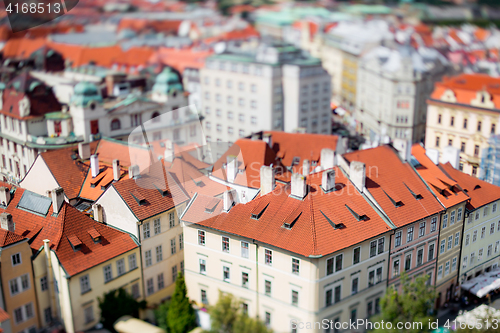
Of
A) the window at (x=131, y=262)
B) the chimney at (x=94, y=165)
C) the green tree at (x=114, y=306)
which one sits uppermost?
the chimney at (x=94, y=165)

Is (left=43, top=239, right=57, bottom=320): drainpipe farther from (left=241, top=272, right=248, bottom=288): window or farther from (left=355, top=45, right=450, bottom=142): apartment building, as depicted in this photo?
(left=355, top=45, right=450, bottom=142): apartment building

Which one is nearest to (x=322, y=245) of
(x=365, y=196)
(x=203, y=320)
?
(x=365, y=196)

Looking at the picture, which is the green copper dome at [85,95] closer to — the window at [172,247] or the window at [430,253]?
the window at [172,247]

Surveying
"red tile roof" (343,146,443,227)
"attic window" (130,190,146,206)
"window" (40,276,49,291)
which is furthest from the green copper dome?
"red tile roof" (343,146,443,227)

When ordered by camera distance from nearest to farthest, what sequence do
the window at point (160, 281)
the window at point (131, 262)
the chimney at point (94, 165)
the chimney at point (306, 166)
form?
the window at point (131, 262)
the window at point (160, 281)
the chimney at point (94, 165)
the chimney at point (306, 166)

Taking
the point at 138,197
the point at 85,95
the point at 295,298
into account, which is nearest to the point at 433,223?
the point at 295,298

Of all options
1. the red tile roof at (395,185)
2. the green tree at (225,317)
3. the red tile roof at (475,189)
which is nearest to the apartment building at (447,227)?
the red tile roof at (475,189)
